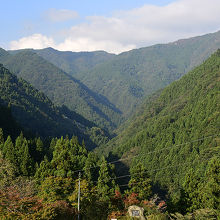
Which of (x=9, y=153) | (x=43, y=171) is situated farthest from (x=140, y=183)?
(x=9, y=153)

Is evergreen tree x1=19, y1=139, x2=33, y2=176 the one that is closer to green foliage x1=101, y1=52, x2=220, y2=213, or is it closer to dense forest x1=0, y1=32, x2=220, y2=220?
dense forest x1=0, y1=32, x2=220, y2=220

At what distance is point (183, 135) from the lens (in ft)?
379

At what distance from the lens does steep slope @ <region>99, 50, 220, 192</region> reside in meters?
94.1

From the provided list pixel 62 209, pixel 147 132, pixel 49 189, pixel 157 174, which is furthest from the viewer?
pixel 147 132

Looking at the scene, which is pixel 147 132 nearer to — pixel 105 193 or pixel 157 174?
pixel 157 174

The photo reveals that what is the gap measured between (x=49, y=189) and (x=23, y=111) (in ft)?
487

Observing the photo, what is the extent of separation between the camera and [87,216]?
97.4 feet

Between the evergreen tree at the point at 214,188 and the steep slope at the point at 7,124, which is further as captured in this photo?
the steep slope at the point at 7,124

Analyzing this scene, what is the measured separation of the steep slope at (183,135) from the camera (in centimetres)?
9406

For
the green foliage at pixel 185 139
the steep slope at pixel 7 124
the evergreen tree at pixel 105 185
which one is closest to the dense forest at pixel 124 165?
the evergreen tree at pixel 105 185

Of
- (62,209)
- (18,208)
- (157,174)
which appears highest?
(18,208)

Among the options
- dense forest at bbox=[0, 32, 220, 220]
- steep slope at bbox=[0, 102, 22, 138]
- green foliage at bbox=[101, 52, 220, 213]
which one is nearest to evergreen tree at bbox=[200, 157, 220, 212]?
dense forest at bbox=[0, 32, 220, 220]

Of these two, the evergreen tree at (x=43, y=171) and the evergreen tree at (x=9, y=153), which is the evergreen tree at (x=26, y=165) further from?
the evergreen tree at (x=43, y=171)

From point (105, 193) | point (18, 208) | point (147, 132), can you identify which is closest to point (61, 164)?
point (105, 193)
